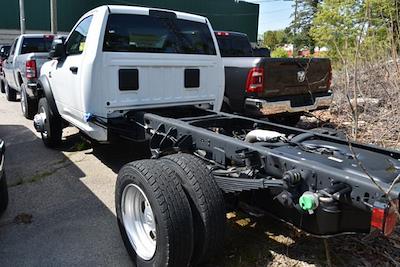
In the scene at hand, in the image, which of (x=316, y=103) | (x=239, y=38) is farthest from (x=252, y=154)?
(x=239, y=38)

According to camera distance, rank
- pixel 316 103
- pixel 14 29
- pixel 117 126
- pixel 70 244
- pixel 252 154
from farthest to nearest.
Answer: pixel 14 29
pixel 316 103
pixel 117 126
pixel 70 244
pixel 252 154

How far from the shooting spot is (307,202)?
248cm

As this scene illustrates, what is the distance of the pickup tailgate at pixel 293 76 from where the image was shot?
21.9 feet

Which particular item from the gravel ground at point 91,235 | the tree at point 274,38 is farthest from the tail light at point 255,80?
the tree at point 274,38

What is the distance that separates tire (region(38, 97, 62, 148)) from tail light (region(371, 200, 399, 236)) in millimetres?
5250

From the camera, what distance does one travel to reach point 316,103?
7277 millimetres

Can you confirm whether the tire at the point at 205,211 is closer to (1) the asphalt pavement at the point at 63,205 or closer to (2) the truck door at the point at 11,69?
(1) the asphalt pavement at the point at 63,205

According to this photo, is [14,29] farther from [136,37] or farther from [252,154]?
[252,154]

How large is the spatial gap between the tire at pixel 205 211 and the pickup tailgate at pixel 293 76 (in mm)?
3939

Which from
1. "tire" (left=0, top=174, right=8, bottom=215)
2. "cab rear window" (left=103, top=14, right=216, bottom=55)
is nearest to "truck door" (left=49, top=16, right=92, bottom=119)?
"cab rear window" (left=103, top=14, right=216, bottom=55)

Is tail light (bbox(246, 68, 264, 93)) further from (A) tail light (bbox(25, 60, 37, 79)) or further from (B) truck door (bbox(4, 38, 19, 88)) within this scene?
(B) truck door (bbox(4, 38, 19, 88))

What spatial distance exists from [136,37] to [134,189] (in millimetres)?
2404

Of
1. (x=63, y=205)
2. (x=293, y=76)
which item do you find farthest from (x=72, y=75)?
(x=293, y=76)

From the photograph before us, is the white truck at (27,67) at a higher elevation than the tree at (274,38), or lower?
lower
